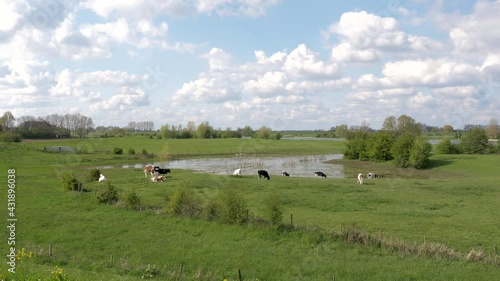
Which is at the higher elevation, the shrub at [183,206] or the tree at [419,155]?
the tree at [419,155]

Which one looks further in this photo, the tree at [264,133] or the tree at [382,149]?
the tree at [264,133]

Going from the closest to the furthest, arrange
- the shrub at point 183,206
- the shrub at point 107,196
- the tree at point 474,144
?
the shrub at point 183,206 → the shrub at point 107,196 → the tree at point 474,144

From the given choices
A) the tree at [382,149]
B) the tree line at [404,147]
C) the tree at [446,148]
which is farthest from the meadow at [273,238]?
the tree at [446,148]

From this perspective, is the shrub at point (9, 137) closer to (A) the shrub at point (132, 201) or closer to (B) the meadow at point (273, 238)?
(B) the meadow at point (273, 238)

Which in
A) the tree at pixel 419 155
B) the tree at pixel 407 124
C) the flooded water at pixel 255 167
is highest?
the tree at pixel 407 124

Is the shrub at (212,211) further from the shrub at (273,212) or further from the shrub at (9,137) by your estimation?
the shrub at (9,137)

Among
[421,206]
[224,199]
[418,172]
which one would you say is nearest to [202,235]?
[224,199]

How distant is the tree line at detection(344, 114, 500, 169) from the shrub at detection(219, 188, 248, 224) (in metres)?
52.1

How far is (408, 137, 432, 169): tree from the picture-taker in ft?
220

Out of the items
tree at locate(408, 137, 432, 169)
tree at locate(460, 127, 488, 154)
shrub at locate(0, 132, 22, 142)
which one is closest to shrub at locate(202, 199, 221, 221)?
tree at locate(408, 137, 432, 169)

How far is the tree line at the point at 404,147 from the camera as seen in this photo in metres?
67.7

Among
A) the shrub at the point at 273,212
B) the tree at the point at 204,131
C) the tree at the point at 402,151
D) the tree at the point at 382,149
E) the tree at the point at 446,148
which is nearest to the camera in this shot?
the shrub at the point at 273,212

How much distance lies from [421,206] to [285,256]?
50.8 feet

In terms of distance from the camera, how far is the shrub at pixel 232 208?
22.4 metres
